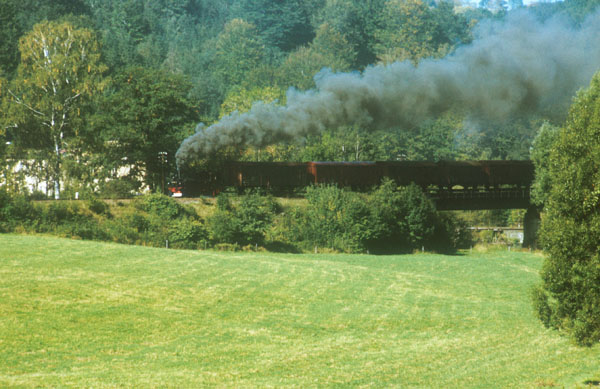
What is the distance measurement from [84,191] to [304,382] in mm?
43265

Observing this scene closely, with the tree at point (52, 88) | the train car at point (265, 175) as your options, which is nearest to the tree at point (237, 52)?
the tree at point (52, 88)

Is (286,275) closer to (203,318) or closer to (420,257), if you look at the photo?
(203,318)

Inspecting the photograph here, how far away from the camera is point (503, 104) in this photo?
132ft

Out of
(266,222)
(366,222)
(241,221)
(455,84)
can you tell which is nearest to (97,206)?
(241,221)

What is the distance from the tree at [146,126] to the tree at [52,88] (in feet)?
18.5

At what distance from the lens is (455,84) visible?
3878cm

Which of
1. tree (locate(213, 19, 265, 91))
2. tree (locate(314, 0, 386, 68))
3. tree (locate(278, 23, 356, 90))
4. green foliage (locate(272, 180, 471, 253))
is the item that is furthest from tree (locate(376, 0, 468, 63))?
green foliage (locate(272, 180, 471, 253))

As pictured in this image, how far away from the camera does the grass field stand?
2136 centimetres

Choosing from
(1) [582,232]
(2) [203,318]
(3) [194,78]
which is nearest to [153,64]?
(3) [194,78]

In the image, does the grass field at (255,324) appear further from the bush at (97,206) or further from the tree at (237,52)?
the tree at (237,52)

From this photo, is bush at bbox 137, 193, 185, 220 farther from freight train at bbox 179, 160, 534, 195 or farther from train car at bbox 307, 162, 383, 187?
train car at bbox 307, 162, 383, 187

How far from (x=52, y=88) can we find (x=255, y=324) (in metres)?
49.4

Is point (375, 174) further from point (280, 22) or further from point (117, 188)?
point (280, 22)

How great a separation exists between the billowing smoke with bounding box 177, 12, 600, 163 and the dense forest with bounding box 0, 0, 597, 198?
4.64m
